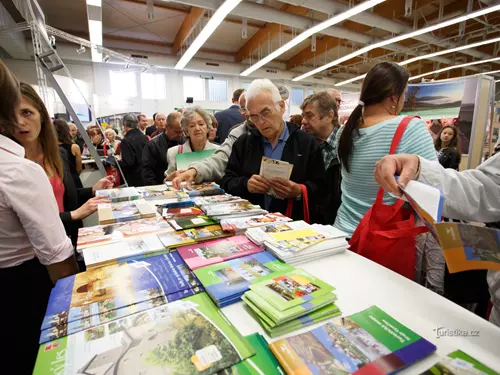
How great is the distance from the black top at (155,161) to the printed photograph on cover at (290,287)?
3010 millimetres

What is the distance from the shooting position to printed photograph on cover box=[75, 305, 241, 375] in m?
0.58

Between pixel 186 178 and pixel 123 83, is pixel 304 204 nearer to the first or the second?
pixel 186 178

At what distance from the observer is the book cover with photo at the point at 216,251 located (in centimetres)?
103

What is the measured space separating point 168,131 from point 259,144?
6.60 feet

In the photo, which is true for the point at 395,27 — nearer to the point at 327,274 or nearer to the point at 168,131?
the point at 168,131

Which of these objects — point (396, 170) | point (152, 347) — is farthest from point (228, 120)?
point (152, 347)

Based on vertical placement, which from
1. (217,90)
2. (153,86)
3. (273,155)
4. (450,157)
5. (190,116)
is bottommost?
(450,157)

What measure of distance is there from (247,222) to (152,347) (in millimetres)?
829

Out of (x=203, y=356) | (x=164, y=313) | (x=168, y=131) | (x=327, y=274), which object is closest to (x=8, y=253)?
(x=164, y=313)

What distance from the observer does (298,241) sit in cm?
114

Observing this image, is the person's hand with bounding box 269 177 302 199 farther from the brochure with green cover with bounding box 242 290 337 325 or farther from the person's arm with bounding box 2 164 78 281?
the person's arm with bounding box 2 164 78 281

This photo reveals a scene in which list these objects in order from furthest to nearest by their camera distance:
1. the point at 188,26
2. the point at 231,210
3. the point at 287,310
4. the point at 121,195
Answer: the point at 188,26 < the point at 121,195 < the point at 231,210 < the point at 287,310

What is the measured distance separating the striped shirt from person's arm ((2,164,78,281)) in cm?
140

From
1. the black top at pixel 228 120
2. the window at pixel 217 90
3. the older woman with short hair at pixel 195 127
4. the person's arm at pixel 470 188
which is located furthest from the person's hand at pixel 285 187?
the window at pixel 217 90
